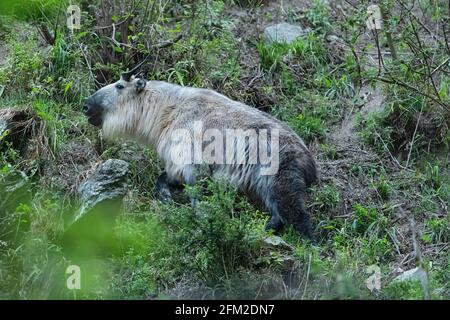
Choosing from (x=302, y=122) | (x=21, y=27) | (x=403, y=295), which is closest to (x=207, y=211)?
(x=403, y=295)

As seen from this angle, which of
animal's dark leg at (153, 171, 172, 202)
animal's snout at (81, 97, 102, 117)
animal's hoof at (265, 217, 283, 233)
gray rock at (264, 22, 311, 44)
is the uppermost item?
gray rock at (264, 22, 311, 44)

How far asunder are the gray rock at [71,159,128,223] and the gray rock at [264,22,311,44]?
3.73 metres

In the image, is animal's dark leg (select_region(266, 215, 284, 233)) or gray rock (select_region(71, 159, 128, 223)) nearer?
gray rock (select_region(71, 159, 128, 223))

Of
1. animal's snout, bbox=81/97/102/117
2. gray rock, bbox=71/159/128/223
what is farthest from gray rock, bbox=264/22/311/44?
gray rock, bbox=71/159/128/223

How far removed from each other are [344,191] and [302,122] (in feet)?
3.81

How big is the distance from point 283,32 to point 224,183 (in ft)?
15.2

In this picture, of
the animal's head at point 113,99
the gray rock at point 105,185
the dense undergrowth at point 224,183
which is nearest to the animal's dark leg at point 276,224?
the dense undergrowth at point 224,183

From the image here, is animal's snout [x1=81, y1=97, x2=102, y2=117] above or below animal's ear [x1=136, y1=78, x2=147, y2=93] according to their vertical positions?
below

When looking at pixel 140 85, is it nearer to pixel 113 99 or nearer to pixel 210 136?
pixel 113 99

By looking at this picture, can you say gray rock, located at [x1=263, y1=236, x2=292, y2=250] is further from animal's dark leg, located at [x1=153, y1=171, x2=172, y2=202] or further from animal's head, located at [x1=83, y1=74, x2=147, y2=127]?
animal's head, located at [x1=83, y1=74, x2=147, y2=127]

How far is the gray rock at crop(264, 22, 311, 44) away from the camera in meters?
10.6

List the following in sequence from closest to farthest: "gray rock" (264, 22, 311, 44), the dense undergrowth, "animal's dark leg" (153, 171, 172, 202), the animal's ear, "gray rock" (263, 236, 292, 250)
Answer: the dense undergrowth < "gray rock" (263, 236, 292, 250) < "animal's dark leg" (153, 171, 172, 202) < the animal's ear < "gray rock" (264, 22, 311, 44)

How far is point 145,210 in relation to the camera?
25.6ft

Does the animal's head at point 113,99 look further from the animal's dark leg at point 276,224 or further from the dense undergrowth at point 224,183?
the animal's dark leg at point 276,224
